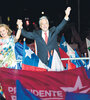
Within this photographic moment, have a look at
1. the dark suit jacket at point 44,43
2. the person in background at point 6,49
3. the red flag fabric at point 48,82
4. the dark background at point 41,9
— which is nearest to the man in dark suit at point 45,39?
the dark suit jacket at point 44,43

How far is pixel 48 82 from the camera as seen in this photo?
391 centimetres

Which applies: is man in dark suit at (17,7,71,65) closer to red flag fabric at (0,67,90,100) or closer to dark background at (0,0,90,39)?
red flag fabric at (0,67,90,100)

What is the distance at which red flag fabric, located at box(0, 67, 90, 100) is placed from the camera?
371 cm

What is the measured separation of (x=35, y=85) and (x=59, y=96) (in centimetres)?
41

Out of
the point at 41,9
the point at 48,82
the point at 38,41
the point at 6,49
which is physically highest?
the point at 41,9

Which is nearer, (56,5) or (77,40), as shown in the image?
(77,40)

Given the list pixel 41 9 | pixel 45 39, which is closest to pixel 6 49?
pixel 45 39

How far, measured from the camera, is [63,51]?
7.04 meters

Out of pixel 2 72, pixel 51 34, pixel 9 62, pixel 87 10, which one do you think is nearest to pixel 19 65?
pixel 9 62

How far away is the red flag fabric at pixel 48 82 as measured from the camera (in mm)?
3715

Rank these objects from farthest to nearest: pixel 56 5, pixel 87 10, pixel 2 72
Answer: pixel 56 5, pixel 87 10, pixel 2 72

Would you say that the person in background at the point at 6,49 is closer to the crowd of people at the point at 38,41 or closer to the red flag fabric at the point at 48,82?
the crowd of people at the point at 38,41

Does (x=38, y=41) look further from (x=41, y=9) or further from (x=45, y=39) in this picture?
(x=41, y=9)

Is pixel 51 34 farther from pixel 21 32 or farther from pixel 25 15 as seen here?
pixel 25 15
